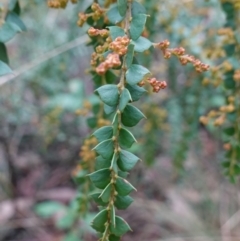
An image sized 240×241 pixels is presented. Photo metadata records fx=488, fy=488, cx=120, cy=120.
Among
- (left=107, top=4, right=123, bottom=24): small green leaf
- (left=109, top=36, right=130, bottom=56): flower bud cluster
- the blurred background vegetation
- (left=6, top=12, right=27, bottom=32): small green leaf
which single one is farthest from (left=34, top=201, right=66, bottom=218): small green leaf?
(left=109, top=36, right=130, bottom=56): flower bud cluster

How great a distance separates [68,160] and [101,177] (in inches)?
70.3

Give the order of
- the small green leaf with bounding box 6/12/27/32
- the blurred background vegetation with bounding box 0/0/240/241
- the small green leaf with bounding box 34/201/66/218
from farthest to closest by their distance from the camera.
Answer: the small green leaf with bounding box 34/201/66/218 → the blurred background vegetation with bounding box 0/0/240/241 → the small green leaf with bounding box 6/12/27/32

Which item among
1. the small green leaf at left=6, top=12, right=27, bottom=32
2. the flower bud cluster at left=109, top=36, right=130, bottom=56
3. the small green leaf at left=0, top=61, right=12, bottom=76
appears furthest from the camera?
the small green leaf at left=6, top=12, right=27, bottom=32

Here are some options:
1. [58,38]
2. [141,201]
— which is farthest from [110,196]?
[141,201]

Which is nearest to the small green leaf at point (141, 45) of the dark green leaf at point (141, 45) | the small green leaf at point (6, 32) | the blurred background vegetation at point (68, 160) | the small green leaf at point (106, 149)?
the dark green leaf at point (141, 45)

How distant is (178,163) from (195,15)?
430mm

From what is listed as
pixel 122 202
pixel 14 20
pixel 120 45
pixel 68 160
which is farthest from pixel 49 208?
pixel 120 45

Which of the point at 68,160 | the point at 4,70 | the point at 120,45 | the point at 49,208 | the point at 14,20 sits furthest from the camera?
the point at 68,160

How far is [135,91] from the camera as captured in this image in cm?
53

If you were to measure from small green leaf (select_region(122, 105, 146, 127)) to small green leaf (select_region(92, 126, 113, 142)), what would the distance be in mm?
21

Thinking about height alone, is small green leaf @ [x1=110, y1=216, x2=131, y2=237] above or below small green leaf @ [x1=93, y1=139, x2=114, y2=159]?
below

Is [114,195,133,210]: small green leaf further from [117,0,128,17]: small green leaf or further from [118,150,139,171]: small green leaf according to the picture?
[117,0,128,17]: small green leaf

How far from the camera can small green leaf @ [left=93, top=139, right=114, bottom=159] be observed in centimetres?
54

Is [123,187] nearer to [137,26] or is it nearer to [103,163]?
[103,163]
